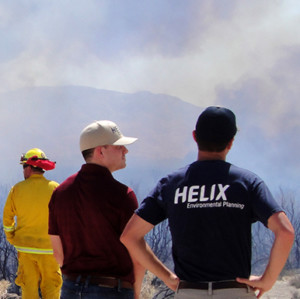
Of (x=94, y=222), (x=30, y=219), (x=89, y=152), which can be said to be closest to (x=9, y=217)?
(x=30, y=219)

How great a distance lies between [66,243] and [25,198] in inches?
77.0

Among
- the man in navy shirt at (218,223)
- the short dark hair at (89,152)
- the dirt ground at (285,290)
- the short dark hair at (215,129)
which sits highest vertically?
→ the short dark hair at (215,129)

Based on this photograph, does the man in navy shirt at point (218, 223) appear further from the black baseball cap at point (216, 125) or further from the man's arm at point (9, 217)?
the man's arm at point (9, 217)

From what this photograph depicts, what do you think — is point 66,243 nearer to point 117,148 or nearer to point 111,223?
point 111,223

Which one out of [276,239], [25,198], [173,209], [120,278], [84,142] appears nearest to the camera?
[276,239]

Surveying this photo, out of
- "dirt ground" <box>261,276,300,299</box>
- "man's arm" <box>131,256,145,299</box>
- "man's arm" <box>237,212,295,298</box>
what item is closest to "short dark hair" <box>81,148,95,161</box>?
"man's arm" <box>131,256,145,299</box>

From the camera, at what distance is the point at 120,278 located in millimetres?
2377

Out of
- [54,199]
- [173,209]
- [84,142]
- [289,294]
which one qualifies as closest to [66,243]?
[54,199]

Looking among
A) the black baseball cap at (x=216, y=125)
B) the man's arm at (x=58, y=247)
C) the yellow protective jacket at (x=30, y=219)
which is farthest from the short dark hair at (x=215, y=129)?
the yellow protective jacket at (x=30, y=219)

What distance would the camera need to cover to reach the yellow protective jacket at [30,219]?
4324mm

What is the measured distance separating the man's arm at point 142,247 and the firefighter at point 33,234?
96.6 inches

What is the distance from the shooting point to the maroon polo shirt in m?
2.40

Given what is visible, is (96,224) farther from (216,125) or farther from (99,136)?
(216,125)

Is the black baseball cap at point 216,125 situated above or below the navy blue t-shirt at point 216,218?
above
